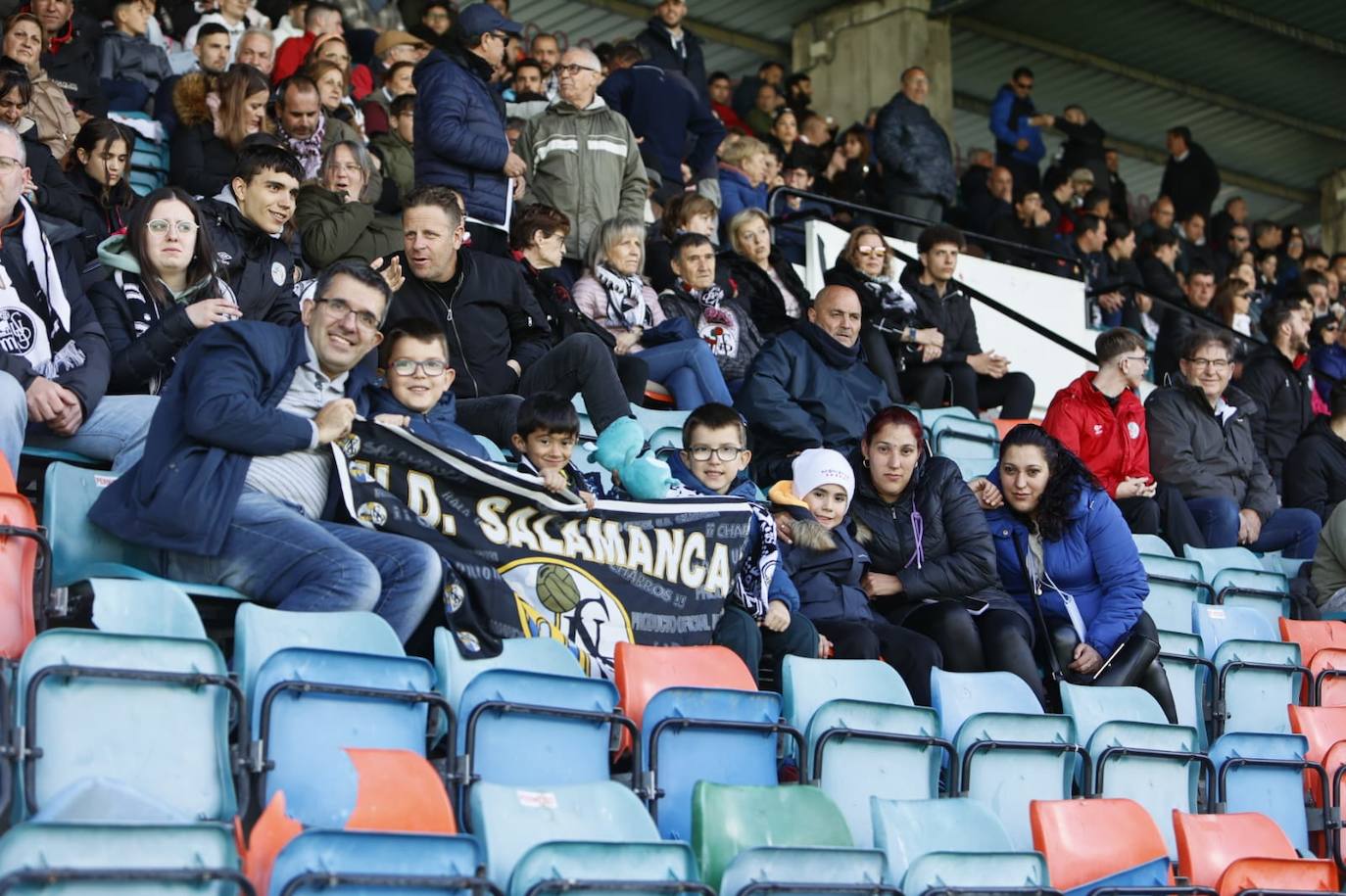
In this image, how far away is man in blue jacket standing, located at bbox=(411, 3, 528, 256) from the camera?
710 cm

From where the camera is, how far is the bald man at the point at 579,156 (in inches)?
316

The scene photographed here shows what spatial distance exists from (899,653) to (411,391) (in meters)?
1.69

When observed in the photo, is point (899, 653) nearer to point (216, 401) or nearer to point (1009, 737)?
point (1009, 737)

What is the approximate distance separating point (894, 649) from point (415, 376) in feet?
5.53

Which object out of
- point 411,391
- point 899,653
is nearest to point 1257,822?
point 899,653

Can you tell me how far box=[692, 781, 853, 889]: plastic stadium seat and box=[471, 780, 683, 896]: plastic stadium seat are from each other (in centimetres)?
→ 16

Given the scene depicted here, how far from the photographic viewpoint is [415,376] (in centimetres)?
500

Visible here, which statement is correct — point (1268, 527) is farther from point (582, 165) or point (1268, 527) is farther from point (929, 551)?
point (582, 165)

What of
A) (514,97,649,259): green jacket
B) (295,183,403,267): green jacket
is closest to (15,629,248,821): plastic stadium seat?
(295,183,403,267): green jacket

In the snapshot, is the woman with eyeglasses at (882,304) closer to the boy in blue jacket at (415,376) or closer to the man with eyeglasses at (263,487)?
the boy in blue jacket at (415,376)

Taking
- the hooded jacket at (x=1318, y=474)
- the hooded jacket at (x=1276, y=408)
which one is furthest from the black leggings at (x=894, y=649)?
the hooded jacket at (x=1276, y=408)

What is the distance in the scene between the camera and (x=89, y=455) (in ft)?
15.8

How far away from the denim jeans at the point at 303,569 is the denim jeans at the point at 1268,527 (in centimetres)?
439

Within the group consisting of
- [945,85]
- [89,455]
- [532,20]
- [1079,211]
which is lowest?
[89,455]
